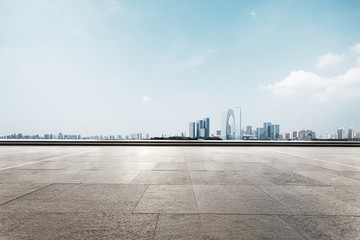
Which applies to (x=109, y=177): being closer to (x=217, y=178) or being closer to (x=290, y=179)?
(x=217, y=178)

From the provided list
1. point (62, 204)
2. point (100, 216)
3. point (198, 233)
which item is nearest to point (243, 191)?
point (198, 233)

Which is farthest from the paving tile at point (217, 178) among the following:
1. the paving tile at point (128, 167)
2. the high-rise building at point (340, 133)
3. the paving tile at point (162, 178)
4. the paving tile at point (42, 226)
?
the high-rise building at point (340, 133)

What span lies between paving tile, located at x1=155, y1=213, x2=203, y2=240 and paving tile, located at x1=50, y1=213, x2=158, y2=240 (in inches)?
5.5

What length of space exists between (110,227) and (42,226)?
3.93 ft

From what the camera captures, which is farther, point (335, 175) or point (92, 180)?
point (335, 175)

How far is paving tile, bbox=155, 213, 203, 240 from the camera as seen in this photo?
2.99 m

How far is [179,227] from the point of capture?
3.28 metres

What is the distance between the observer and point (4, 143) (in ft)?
74.3

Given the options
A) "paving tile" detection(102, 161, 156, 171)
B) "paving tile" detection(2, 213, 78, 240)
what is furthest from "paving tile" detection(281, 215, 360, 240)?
"paving tile" detection(102, 161, 156, 171)

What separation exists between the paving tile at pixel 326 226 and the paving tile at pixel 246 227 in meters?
0.19

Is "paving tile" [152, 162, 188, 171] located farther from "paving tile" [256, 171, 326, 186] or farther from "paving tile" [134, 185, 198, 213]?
"paving tile" [256, 171, 326, 186]

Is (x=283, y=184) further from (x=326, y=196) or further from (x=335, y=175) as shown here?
(x=335, y=175)

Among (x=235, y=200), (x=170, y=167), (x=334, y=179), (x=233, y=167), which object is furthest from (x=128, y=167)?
(x=334, y=179)

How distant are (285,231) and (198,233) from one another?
1.47 m
